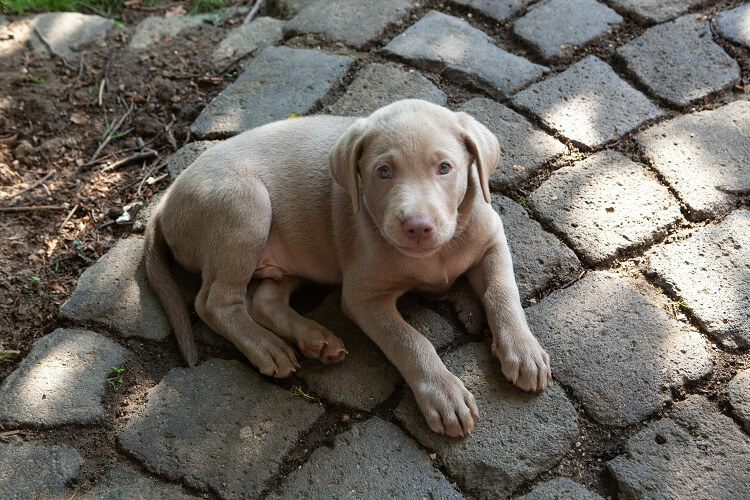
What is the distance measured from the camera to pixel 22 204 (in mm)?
4457

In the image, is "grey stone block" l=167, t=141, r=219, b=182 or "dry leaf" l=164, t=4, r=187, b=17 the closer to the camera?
"grey stone block" l=167, t=141, r=219, b=182

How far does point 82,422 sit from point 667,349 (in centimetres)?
261

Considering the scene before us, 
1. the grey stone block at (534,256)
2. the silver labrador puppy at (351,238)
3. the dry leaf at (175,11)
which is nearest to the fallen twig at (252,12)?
the dry leaf at (175,11)

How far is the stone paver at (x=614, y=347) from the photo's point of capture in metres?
3.13

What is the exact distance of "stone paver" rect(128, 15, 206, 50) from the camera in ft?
17.7

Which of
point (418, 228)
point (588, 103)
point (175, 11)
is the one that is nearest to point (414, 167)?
point (418, 228)

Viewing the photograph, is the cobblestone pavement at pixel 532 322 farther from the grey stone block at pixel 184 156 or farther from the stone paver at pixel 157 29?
the stone paver at pixel 157 29

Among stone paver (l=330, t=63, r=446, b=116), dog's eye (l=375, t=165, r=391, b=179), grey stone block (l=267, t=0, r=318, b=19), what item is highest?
dog's eye (l=375, t=165, r=391, b=179)

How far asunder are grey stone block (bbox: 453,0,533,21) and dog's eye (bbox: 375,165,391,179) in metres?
2.43

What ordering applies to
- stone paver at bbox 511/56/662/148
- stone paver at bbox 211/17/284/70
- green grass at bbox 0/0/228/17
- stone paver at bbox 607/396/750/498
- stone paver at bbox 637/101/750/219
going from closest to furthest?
stone paver at bbox 607/396/750/498
stone paver at bbox 637/101/750/219
stone paver at bbox 511/56/662/148
stone paver at bbox 211/17/284/70
green grass at bbox 0/0/228/17

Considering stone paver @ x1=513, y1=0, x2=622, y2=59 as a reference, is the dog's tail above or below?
below

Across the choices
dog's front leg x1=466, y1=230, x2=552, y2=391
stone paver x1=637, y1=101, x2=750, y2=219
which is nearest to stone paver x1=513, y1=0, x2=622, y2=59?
stone paver x1=637, y1=101, x2=750, y2=219

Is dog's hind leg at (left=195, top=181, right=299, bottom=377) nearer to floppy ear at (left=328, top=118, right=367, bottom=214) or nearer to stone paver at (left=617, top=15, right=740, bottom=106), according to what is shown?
floppy ear at (left=328, top=118, right=367, bottom=214)

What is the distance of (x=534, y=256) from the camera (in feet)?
12.3
